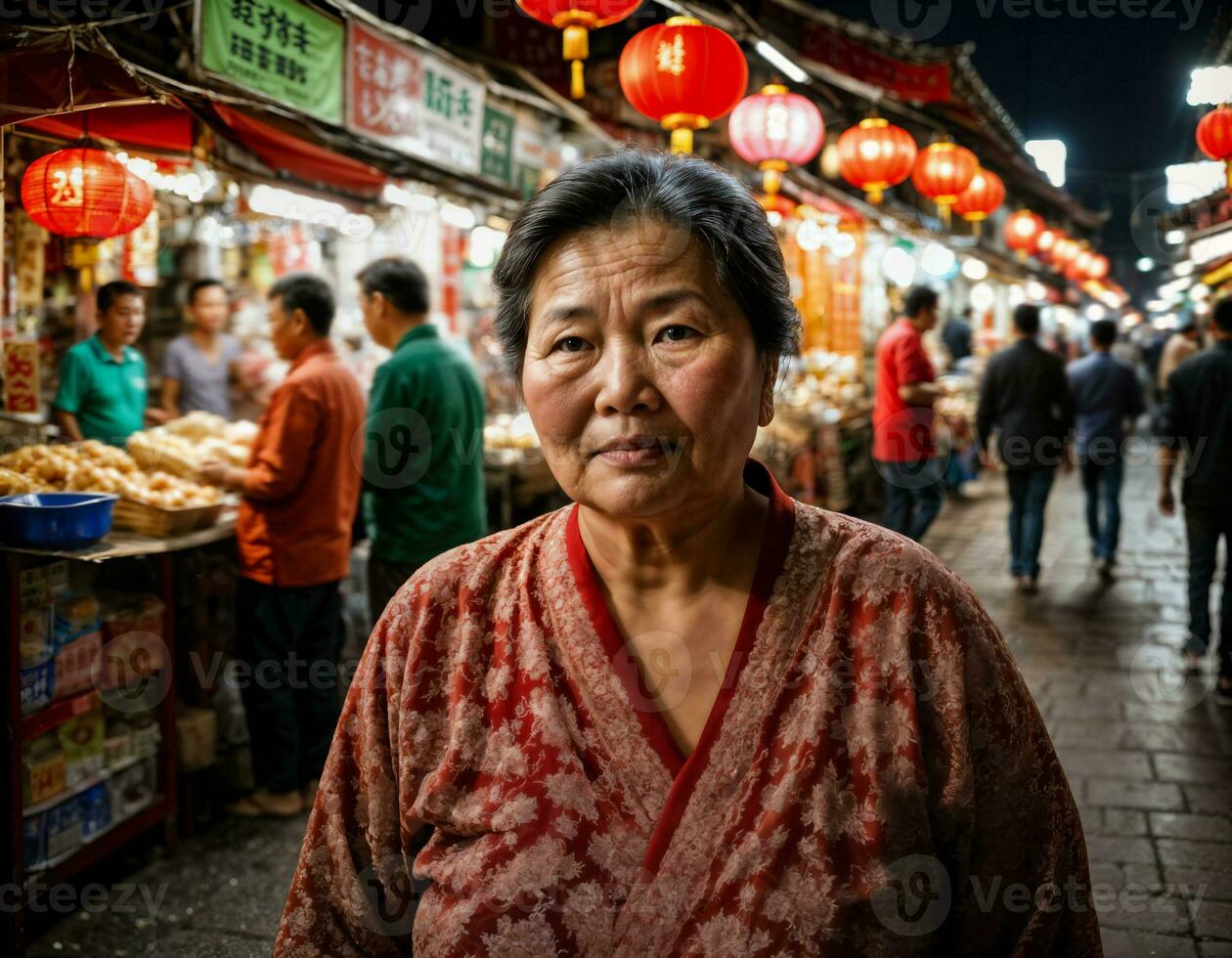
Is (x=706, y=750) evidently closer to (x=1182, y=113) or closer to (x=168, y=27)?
(x=168, y=27)

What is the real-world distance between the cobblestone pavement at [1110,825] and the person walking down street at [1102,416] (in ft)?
3.72

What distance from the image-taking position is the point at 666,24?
17.8ft

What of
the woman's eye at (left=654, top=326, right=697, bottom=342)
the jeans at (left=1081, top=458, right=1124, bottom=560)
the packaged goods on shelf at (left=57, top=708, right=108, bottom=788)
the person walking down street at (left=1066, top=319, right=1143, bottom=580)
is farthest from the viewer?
the person walking down street at (left=1066, top=319, right=1143, bottom=580)

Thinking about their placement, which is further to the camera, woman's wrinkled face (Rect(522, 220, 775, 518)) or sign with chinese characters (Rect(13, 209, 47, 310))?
sign with chinese characters (Rect(13, 209, 47, 310))

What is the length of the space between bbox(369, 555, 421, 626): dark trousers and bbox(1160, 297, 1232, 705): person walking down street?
4.61 m

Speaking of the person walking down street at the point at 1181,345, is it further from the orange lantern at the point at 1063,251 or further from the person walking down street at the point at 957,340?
the orange lantern at the point at 1063,251

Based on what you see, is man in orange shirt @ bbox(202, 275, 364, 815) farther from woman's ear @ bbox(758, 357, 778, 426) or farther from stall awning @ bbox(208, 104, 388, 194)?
woman's ear @ bbox(758, 357, 778, 426)

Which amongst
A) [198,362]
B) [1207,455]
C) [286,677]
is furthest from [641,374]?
[198,362]

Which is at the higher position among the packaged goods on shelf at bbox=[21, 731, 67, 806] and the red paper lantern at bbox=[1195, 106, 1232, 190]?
the red paper lantern at bbox=[1195, 106, 1232, 190]

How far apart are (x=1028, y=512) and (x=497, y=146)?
538cm

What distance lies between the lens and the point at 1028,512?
8.61m

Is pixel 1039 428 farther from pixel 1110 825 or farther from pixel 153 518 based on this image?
pixel 153 518

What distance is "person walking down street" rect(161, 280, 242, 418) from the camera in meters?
7.74

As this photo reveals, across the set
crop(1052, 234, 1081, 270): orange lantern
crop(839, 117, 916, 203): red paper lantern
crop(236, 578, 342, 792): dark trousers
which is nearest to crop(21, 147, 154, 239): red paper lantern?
crop(236, 578, 342, 792): dark trousers
